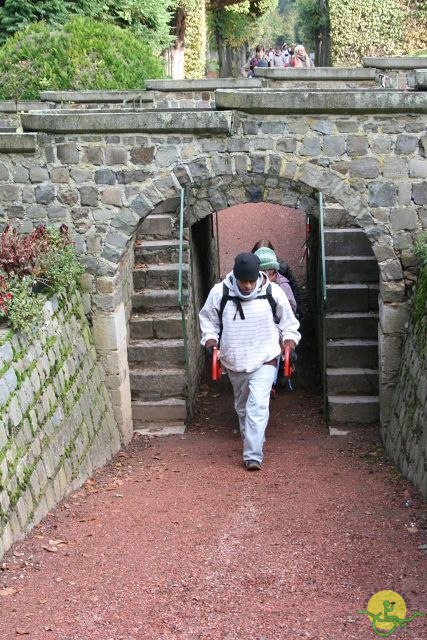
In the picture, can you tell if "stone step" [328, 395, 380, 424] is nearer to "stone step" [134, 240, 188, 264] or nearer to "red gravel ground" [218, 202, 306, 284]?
"stone step" [134, 240, 188, 264]

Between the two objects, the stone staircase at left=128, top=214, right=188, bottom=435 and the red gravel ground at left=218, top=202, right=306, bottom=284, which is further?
the red gravel ground at left=218, top=202, right=306, bottom=284

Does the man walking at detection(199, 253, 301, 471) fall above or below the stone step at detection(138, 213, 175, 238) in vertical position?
below

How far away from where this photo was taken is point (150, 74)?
45.1 feet

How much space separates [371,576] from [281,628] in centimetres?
83

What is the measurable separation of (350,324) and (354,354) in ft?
1.29

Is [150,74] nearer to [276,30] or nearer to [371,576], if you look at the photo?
[371,576]

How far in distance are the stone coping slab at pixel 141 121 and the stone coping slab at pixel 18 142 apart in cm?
16

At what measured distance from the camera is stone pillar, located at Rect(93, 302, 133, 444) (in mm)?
8211

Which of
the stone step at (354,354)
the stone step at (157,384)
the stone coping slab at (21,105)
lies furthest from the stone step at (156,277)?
the stone coping slab at (21,105)

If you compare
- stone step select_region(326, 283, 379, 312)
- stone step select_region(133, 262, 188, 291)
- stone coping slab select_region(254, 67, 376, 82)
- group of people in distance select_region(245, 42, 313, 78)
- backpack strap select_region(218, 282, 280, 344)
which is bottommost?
stone step select_region(326, 283, 379, 312)

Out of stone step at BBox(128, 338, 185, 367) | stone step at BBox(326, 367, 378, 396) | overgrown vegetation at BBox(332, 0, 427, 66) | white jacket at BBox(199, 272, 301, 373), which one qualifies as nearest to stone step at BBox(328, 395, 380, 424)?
stone step at BBox(326, 367, 378, 396)

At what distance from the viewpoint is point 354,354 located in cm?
956

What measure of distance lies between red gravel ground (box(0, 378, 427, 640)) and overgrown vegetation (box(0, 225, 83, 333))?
4.93ft

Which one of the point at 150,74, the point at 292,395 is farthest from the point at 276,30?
the point at 292,395
